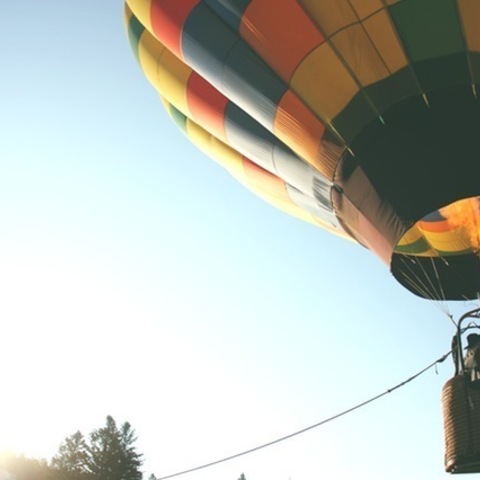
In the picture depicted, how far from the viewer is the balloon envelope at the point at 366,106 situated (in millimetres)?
4016

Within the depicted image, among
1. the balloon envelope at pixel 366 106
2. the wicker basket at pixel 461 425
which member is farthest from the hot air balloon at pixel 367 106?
the wicker basket at pixel 461 425

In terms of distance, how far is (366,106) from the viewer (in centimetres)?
424

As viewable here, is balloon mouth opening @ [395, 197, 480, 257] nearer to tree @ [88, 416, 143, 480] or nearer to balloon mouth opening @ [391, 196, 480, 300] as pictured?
balloon mouth opening @ [391, 196, 480, 300]

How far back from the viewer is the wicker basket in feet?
11.7

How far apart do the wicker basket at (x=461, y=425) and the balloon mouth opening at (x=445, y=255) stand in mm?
1390

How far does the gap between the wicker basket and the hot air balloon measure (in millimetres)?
999

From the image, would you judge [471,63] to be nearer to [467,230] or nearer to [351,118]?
[351,118]

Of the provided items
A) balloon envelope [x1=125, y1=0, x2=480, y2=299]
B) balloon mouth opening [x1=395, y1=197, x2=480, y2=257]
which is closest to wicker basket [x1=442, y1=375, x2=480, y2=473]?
balloon envelope [x1=125, y1=0, x2=480, y2=299]

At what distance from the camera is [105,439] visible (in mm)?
28109

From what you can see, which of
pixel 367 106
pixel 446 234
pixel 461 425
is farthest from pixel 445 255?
pixel 461 425

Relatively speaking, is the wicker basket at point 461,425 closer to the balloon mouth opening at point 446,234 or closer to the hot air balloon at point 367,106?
the hot air balloon at point 367,106

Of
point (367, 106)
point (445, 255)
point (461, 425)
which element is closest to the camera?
point (461, 425)

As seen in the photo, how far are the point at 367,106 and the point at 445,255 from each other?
1742mm

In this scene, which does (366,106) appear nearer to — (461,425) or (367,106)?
(367,106)
